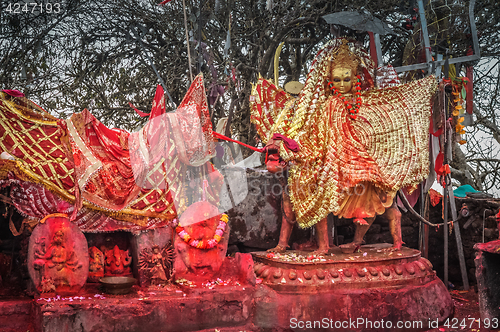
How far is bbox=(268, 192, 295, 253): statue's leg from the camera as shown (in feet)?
18.0

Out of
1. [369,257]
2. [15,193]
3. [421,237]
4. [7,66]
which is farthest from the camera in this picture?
[421,237]

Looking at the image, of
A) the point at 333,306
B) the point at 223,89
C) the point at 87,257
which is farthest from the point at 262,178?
the point at 87,257

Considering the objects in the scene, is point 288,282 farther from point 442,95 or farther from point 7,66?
point 7,66

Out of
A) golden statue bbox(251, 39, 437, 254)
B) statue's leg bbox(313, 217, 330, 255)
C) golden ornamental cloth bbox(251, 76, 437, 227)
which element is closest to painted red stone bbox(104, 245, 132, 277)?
golden statue bbox(251, 39, 437, 254)

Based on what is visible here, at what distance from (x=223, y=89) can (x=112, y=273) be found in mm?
2587

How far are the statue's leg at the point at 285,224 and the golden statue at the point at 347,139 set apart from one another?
0.01 metres

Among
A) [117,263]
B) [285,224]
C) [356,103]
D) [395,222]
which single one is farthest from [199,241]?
[356,103]

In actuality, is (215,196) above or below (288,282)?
above

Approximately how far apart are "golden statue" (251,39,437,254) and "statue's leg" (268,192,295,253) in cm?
1

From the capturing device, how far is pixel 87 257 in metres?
4.72

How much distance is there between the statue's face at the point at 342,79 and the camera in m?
5.63

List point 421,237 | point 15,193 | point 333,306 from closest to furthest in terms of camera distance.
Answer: point 15,193, point 333,306, point 421,237

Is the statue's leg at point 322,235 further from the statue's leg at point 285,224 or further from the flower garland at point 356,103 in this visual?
the flower garland at point 356,103

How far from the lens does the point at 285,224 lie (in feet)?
18.1
